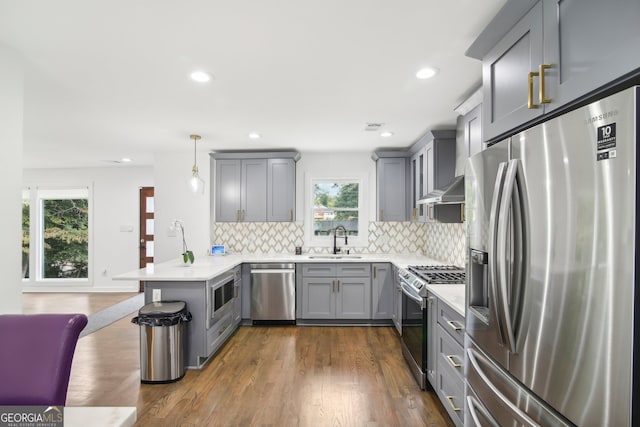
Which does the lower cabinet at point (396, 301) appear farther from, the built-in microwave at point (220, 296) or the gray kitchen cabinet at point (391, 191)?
the built-in microwave at point (220, 296)

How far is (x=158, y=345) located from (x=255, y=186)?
252cm

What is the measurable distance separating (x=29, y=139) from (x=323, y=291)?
14.3 feet

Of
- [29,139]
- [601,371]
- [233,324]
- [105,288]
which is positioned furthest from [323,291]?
[105,288]

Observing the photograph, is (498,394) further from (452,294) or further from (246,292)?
(246,292)

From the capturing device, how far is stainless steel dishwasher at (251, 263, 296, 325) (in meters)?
4.27

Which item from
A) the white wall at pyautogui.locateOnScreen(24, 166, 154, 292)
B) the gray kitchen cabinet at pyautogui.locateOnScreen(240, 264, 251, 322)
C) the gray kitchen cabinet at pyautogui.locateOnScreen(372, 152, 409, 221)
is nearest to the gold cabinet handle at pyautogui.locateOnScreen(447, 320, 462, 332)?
the gray kitchen cabinet at pyautogui.locateOnScreen(372, 152, 409, 221)

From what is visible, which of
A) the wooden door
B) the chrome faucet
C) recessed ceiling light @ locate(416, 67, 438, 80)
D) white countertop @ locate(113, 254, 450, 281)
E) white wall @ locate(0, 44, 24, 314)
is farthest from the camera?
the wooden door

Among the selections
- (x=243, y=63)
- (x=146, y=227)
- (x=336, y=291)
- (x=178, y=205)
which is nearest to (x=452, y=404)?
(x=336, y=291)

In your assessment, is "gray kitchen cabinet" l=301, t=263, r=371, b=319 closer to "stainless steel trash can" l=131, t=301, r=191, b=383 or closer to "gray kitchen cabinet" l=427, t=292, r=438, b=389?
"gray kitchen cabinet" l=427, t=292, r=438, b=389

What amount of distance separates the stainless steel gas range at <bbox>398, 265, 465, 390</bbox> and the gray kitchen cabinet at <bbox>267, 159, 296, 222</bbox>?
2022 mm

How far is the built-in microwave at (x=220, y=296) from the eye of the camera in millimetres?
3156

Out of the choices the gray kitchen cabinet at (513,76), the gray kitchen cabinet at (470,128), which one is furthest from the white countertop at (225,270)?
the gray kitchen cabinet at (513,76)

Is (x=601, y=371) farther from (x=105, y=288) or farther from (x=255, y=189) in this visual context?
(x=105, y=288)

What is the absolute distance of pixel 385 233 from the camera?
4965mm
